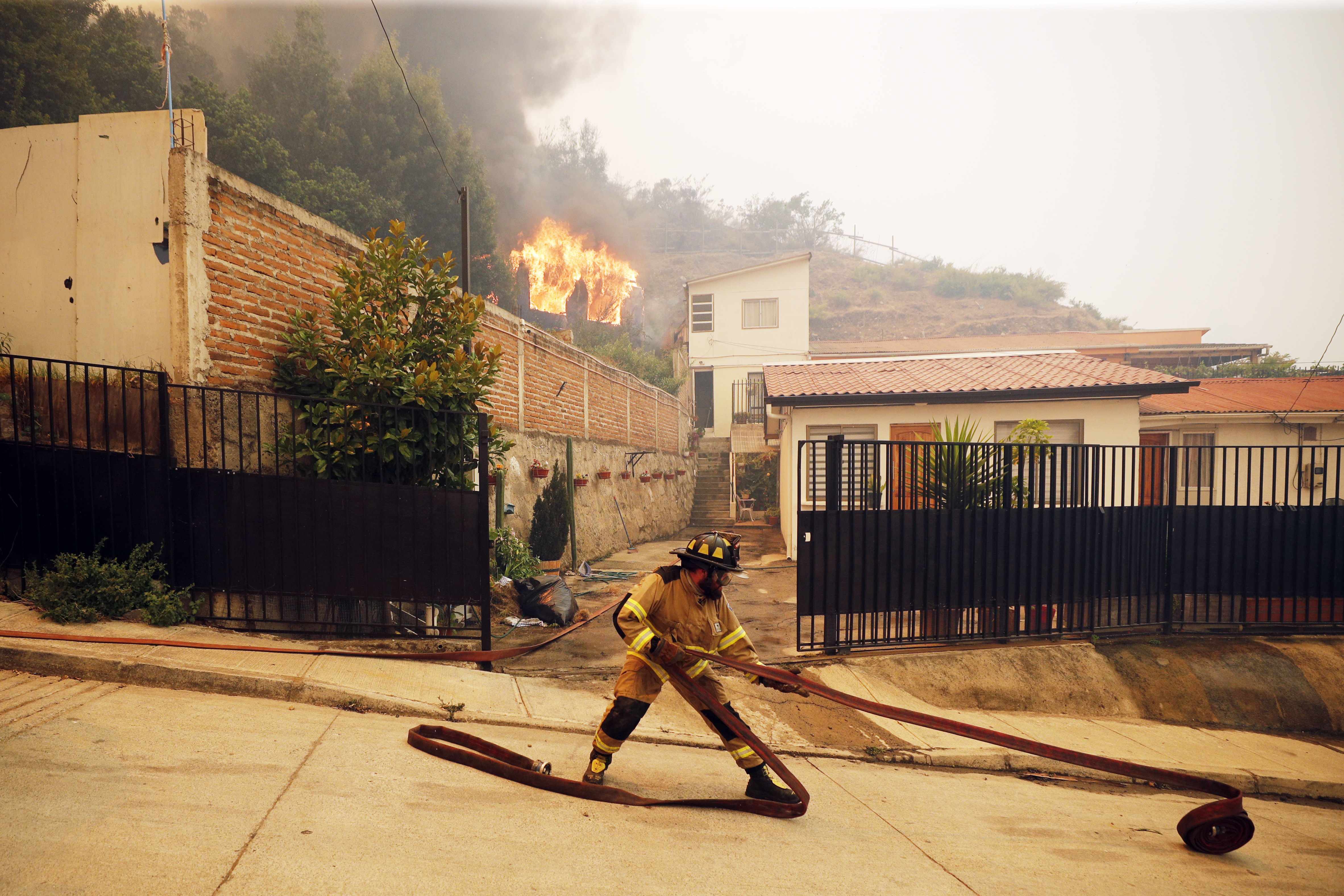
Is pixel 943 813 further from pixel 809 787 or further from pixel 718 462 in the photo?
pixel 718 462

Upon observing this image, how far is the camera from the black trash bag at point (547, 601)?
332 inches

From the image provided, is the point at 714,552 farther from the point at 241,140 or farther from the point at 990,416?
the point at 241,140

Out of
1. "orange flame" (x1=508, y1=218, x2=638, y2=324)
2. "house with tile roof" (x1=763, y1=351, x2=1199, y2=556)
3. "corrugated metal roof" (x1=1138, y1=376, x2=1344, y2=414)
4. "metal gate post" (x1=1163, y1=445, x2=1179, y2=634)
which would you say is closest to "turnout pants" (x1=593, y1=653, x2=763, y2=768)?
"metal gate post" (x1=1163, y1=445, x2=1179, y2=634)

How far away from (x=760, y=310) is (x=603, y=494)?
17.5 metres

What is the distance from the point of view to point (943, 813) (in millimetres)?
4246

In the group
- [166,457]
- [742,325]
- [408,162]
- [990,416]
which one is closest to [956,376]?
[990,416]

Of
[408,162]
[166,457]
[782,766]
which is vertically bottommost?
[782,766]

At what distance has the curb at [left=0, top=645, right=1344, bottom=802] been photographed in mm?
4480

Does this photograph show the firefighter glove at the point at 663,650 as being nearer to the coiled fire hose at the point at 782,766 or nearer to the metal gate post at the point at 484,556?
the coiled fire hose at the point at 782,766

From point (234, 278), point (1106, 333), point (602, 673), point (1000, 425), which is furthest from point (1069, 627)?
point (1106, 333)

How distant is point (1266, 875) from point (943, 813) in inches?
68.2

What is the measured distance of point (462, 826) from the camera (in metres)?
3.37

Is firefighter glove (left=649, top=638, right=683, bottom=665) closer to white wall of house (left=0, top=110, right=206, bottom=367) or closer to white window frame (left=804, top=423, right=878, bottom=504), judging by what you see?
white wall of house (left=0, top=110, right=206, bottom=367)

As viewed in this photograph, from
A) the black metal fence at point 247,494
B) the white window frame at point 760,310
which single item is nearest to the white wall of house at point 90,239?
the black metal fence at point 247,494
